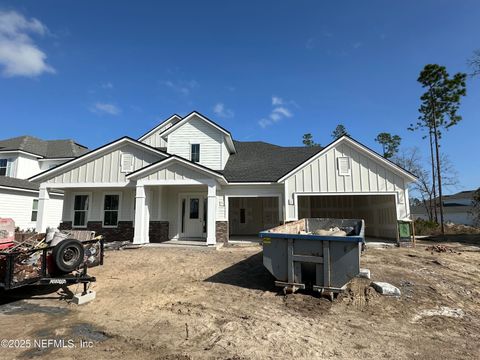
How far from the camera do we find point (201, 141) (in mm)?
17359

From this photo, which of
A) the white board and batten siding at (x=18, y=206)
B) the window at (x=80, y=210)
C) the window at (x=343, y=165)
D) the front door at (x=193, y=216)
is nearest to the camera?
the window at (x=343, y=165)

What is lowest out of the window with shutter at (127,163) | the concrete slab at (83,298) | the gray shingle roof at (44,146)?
the concrete slab at (83,298)

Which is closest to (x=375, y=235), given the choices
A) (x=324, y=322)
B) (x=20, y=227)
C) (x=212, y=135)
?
(x=212, y=135)

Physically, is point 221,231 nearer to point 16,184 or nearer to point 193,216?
point 193,216

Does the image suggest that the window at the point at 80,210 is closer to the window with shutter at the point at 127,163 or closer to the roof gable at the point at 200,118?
the window with shutter at the point at 127,163

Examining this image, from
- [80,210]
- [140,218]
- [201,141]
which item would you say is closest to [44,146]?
[80,210]

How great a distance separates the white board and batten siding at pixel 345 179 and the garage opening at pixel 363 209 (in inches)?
45.5

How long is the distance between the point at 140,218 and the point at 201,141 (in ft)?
19.4

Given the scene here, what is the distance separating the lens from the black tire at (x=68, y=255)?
6.43 metres

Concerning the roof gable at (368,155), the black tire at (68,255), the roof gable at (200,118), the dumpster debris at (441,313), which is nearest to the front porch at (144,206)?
the roof gable at (200,118)

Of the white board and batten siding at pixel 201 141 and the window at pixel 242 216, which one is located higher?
the white board and batten siding at pixel 201 141

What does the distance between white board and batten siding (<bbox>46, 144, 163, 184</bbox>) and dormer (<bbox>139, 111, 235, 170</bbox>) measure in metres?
2.17

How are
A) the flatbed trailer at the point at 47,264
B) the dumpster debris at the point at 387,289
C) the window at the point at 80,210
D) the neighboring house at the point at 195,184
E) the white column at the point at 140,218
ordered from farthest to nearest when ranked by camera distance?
A: the window at the point at 80,210 → the neighboring house at the point at 195,184 → the white column at the point at 140,218 → the dumpster debris at the point at 387,289 → the flatbed trailer at the point at 47,264

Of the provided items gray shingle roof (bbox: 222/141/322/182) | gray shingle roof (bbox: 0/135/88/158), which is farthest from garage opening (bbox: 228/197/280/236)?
gray shingle roof (bbox: 0/135/88/158)
